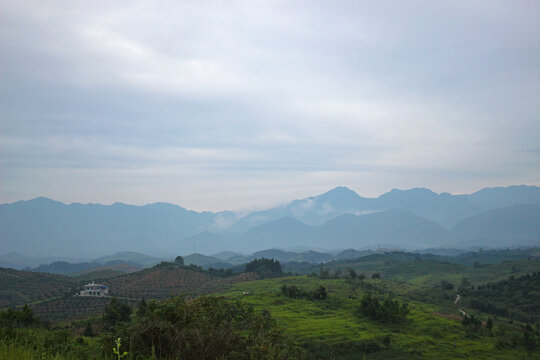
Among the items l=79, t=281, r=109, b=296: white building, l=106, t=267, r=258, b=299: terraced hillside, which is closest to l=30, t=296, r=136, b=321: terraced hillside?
l=79, t=281, r=109, b=296: white building

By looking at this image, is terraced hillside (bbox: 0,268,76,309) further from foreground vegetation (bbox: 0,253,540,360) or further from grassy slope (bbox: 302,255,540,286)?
grassy slope (bbox: 302,255,540,286)

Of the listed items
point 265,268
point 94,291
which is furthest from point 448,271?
point 94,291

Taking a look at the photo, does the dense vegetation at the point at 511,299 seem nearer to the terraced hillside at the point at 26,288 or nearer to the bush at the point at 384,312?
the bush at the point at 384,312

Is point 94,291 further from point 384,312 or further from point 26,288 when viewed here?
point 384,312

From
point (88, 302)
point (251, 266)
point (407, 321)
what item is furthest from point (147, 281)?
point (407, 321)

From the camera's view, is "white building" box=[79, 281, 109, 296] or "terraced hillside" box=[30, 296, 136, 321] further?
"white building" box=[79, 281, 109, 296]

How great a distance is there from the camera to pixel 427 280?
388ft

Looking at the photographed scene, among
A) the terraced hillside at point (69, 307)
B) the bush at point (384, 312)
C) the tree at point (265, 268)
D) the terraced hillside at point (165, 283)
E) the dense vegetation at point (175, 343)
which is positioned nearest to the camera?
the dense vegetation at point (175, 343)

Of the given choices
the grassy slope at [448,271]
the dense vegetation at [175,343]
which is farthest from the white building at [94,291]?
the grassy slope at [448,271]

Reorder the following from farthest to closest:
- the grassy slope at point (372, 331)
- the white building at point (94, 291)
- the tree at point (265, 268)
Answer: the tree at point (265, 268)
the white building at point (94, 291)
the grassy slope at point (372, 331)

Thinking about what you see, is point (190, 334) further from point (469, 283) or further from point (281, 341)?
point (469, 283)

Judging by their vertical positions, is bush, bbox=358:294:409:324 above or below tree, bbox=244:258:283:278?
above

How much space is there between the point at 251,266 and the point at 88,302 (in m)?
68.4

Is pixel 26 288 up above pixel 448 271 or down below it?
above
